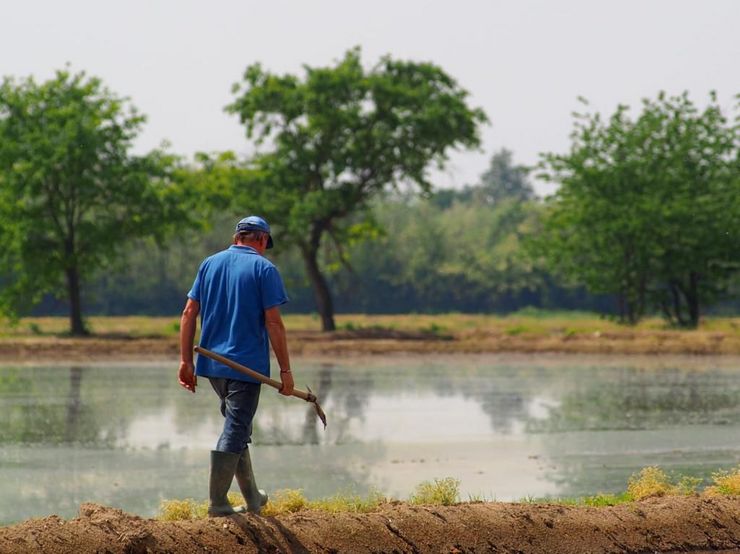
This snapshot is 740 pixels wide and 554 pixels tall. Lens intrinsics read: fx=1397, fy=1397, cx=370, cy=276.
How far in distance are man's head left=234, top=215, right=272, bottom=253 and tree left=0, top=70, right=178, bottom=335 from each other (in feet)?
123

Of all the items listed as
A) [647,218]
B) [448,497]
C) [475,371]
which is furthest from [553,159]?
[448,497]

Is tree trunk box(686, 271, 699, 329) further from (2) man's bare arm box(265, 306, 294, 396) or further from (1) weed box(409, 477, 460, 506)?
(2) man's bare arm box(265, 306, 294, 396)

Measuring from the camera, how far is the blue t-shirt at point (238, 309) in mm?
8797

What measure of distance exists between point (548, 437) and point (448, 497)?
8588mm

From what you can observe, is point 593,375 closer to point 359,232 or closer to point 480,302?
point 359,232

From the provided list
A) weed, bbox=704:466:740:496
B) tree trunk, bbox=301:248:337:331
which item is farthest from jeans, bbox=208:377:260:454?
tree trunk, bbox=301:248:337:331

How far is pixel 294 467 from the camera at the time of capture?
14711 mm

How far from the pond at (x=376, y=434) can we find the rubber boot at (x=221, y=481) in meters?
2.54

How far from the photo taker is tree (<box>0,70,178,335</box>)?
151ft

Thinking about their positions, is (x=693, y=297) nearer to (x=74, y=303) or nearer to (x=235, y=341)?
(x=74, y=303)

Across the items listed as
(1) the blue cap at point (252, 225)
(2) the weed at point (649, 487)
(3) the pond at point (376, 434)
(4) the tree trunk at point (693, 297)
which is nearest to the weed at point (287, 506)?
(1) the blue cap at point (252, 225)

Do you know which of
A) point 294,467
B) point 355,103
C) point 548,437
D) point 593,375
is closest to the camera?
point 294,467

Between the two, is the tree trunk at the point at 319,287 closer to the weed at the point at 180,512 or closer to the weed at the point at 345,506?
the weed at the point at 345,506

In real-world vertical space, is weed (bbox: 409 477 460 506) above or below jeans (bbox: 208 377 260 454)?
below
